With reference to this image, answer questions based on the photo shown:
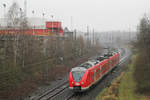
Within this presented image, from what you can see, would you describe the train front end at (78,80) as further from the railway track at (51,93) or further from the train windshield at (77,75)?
the railway track at (51,93)

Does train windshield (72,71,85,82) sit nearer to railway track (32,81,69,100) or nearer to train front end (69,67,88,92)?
train front end (69,67,88,92)

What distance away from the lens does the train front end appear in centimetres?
1691

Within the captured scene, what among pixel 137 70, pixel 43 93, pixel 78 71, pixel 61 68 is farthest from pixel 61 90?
pixel 61 68

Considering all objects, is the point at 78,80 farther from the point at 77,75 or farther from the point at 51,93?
the point at 51,93

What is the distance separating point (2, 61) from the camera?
59.8 feet

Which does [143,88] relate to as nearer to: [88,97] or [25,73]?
[88,97]

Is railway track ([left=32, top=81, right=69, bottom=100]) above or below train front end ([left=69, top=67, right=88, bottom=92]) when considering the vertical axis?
below

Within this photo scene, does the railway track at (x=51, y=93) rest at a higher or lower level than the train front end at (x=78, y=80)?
lower

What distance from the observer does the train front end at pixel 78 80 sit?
55.5 feet

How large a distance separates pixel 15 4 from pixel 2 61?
22.7ft

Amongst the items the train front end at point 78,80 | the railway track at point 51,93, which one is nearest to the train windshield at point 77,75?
the train front end at point 78,80

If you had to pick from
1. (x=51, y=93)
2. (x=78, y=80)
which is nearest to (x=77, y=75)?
(x=78, y=80)

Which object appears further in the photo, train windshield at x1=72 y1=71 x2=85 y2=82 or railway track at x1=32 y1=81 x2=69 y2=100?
train windshield at x1=72 y1=71 x2=85 y2=82

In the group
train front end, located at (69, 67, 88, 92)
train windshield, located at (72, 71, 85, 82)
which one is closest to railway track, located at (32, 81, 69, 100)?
train front end, located at (69, 67, 88, 92)
